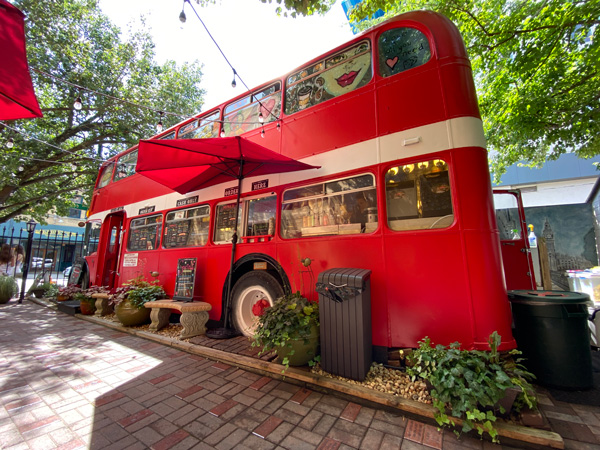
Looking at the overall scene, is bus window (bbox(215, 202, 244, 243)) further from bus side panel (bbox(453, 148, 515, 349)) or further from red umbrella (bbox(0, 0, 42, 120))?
bus side panel (bbox(453, 148, 515, 349))

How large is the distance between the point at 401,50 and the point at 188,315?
5.35 metres

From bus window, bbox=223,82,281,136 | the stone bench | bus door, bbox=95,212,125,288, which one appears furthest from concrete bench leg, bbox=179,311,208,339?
bus door, bbox=95,212,125,288

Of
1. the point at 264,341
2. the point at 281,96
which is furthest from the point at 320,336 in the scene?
the point at 281,96

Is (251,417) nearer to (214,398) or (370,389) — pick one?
(214,398)

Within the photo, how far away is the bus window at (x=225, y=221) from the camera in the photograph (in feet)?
15.6

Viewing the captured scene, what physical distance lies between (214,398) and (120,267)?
20.2ft

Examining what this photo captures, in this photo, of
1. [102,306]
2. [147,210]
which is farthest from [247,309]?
[102,306]

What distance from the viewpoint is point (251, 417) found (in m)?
2.29

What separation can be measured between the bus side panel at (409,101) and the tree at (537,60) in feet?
8.96

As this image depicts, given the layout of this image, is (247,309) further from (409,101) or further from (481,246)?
(409,101)

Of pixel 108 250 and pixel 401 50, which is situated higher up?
pixel 401 50

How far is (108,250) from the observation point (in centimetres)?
805

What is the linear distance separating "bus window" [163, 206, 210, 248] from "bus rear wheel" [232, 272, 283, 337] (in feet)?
4.66

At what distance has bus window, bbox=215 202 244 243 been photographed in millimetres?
4758
